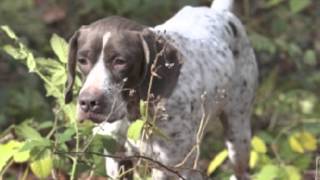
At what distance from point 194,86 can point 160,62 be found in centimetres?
40

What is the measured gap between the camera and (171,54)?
234 inches

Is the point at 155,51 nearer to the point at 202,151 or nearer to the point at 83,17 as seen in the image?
the point at 202,151

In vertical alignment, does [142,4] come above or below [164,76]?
below

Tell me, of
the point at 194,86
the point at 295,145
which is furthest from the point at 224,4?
the point at 194,86

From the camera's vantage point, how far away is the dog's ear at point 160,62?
5.84m

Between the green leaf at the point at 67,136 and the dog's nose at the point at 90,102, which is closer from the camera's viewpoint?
the dog's nose at the point at 90,102

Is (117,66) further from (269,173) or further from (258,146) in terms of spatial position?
(258,146)

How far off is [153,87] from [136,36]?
0.30 metres

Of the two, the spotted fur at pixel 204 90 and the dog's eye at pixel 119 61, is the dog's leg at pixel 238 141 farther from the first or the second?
the dog's eye at pixel 119 61

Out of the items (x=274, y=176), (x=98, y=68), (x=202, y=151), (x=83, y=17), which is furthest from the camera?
(x=83, y=17)

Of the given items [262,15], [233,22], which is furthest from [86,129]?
[262,15]

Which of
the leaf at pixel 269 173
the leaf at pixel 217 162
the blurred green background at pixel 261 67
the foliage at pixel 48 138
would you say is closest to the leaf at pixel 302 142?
the blurred green background at pixel 261 67

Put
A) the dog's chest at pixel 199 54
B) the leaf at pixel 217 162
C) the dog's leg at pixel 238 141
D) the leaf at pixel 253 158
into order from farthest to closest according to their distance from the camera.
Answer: the leaf at pixel 253 158
the leaf at pixel 217 162
the dog's leg at pixel 238 141
the dog's chest at pixel 199 54

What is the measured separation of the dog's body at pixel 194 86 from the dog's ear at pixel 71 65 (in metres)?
0.17
